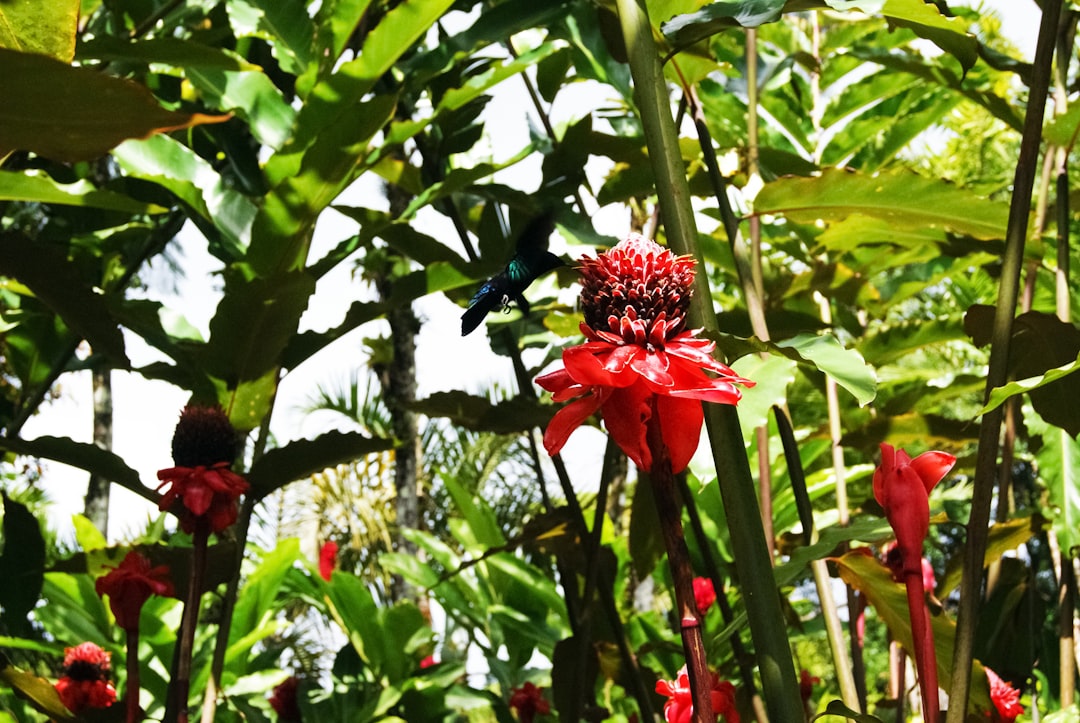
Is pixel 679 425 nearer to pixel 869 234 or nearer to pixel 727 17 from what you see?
pixel 727 17

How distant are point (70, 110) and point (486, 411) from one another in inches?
31.7

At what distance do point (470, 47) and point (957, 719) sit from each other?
3.02 ft

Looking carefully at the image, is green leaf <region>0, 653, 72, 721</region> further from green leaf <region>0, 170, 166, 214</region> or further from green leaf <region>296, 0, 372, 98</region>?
green leaf <region>296, 0, 372, 98</region>

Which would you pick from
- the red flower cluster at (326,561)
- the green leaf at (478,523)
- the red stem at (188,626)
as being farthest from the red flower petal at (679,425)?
the red flower cluster at (326,561)

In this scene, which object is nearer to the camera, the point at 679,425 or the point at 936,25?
→ the point at 679,425

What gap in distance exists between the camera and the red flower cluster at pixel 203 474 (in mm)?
879

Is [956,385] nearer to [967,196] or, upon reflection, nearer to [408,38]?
[967,196]

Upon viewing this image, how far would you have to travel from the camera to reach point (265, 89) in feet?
4.37

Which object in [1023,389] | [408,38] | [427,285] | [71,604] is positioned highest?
[408,38]

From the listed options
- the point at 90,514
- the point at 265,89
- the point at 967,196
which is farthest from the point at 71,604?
the point at 90,514

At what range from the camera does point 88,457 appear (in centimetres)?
99

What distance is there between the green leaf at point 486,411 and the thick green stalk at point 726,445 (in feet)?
1.87

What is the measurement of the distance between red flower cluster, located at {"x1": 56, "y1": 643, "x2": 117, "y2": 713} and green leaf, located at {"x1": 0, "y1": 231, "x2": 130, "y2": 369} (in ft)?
1.29

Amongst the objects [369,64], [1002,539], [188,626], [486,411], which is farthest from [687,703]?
[369,64]
